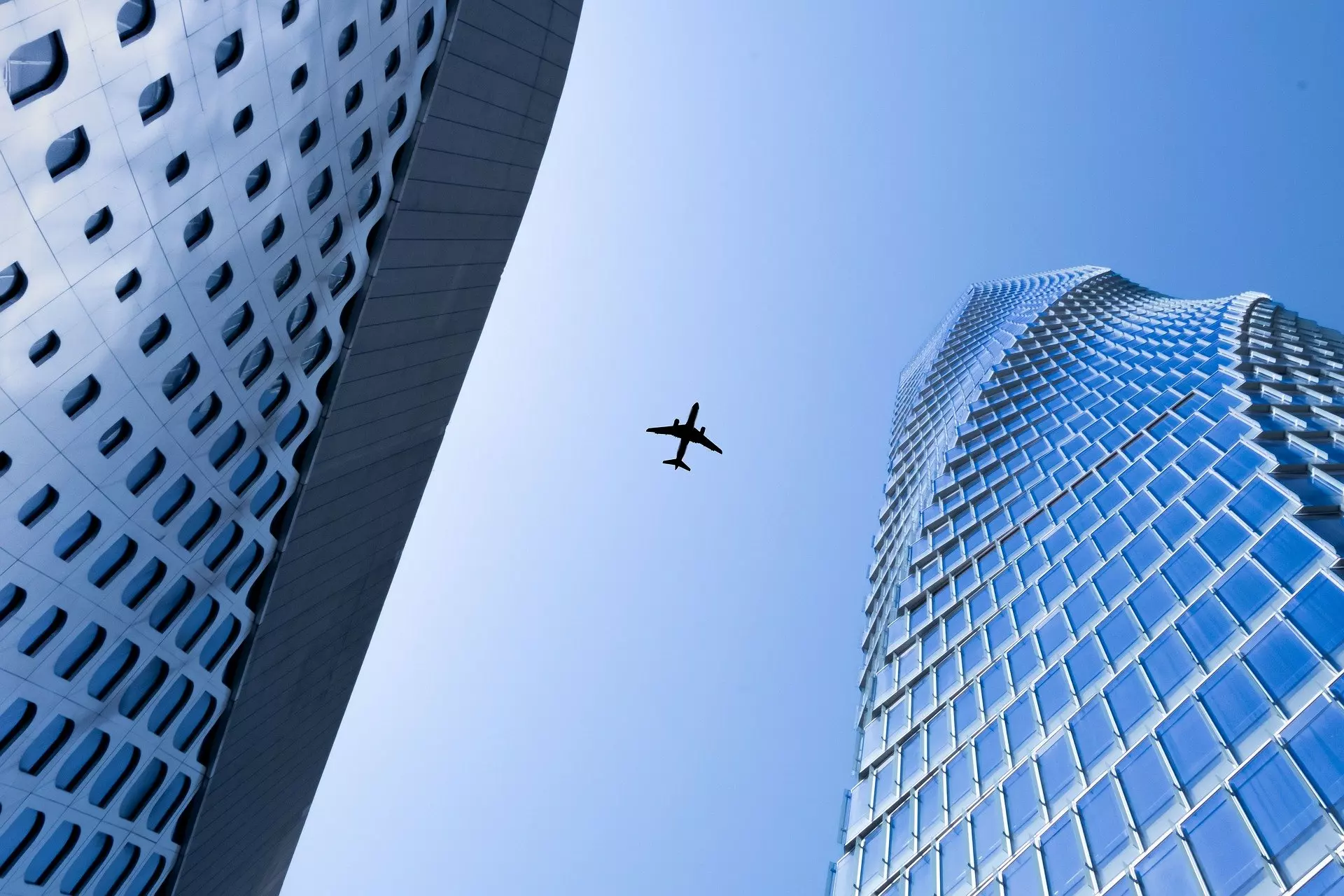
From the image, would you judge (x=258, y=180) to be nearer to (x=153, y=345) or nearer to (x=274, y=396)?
(x=153, y=345)

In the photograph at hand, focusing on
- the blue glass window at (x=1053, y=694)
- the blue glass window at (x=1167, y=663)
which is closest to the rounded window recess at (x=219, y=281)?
the blue glass window at (x=1053, y=694)

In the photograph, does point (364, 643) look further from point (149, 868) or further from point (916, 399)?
point (916, 399)

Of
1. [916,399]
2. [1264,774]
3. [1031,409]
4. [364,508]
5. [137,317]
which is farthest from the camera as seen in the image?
[916,399]

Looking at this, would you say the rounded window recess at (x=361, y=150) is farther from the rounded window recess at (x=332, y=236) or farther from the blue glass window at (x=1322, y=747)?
the blue glass window at (x=1322, y=747)

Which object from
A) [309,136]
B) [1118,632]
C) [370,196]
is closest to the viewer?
[1118,632]

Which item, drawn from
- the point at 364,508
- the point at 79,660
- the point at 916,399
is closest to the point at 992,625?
the point at 364,508

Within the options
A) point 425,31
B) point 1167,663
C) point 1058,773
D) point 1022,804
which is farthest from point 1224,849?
point 425,31

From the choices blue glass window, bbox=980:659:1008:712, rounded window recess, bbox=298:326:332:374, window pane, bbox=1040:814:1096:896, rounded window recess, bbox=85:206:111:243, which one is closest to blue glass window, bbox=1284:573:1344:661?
window pane, bbox=1040:814:1096:896
